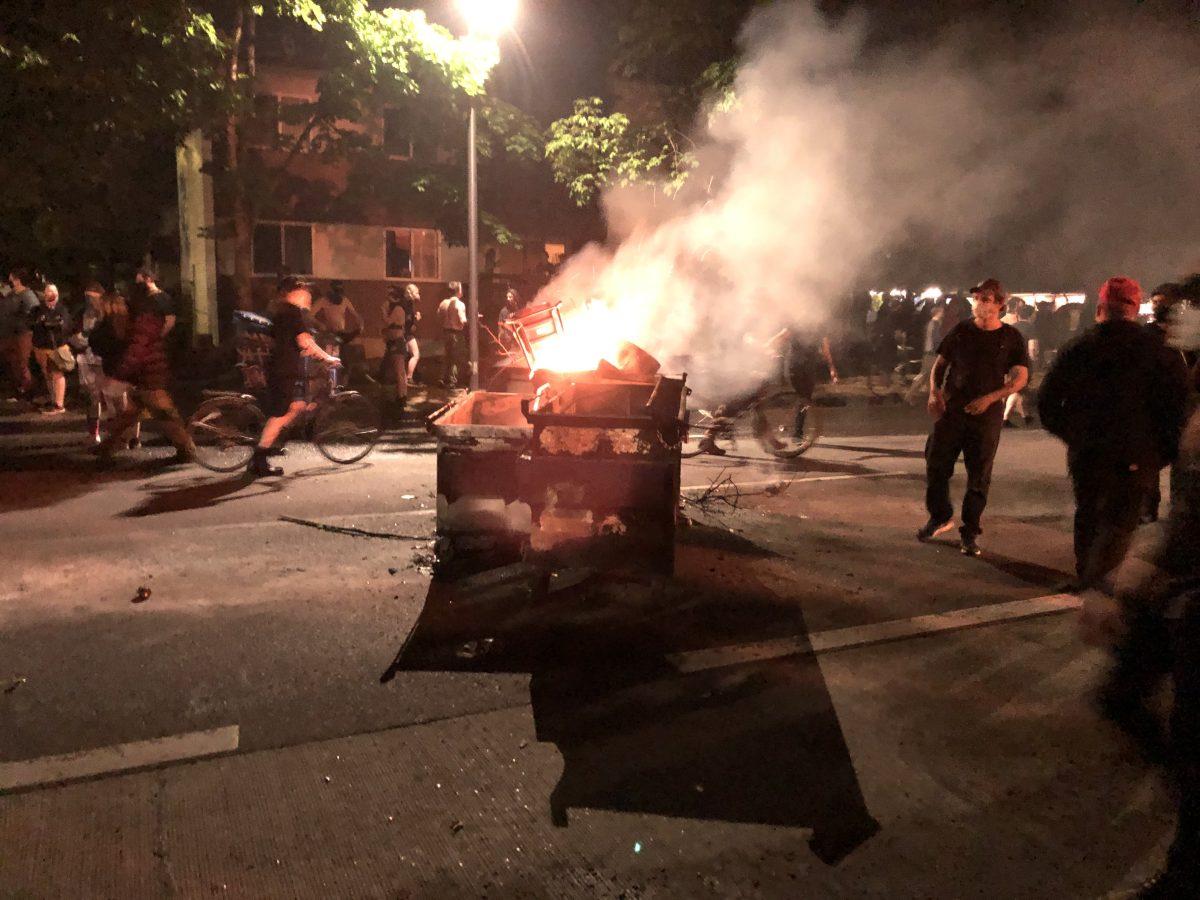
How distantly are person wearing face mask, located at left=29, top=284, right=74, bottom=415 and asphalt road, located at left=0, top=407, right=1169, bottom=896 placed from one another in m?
5.83

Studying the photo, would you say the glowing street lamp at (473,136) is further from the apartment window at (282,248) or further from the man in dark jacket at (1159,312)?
the man in dark jacket at (1159,312)

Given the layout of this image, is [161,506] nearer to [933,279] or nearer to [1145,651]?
[1145,651]

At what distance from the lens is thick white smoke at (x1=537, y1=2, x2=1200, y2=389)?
9742mm

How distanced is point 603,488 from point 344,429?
181 inches

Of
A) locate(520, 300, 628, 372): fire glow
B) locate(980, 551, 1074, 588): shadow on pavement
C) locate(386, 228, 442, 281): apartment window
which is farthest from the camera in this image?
locate(386, 228, 442, 281): apartment window

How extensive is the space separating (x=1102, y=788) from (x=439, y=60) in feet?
47.5

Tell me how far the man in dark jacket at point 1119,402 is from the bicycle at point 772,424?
4895 mm

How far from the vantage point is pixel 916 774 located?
3488mm

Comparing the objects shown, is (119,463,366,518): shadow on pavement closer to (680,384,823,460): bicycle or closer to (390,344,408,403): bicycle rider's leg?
(680,384,823,460): bicycle

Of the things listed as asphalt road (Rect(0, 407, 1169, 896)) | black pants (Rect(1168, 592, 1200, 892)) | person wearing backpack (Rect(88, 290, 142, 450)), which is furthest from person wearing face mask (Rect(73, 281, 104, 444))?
black pants (Rect(1168, 592, 1200, 892))

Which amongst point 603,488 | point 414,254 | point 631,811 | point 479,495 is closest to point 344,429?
point 479,495

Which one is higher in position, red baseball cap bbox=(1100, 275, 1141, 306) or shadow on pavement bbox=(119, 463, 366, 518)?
red baseball cap bbox=(1100, 275, 1141, 306)

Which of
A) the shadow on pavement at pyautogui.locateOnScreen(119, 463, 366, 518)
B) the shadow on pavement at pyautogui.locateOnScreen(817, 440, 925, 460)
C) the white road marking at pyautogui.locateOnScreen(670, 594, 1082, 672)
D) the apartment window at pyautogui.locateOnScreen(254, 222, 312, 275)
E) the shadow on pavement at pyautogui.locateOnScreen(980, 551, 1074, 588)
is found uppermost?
the apartment window at pyautogui.locateOnScreen(254, 222, 312, 275)

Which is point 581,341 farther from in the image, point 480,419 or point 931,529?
point 931,529
